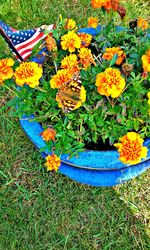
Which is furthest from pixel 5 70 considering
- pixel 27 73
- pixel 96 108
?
pixel 96 108

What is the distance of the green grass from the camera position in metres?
1.78

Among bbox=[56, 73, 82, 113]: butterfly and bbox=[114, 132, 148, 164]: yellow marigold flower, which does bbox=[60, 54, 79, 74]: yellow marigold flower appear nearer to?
bbox=[56, 73, 82, 113]: butterfly

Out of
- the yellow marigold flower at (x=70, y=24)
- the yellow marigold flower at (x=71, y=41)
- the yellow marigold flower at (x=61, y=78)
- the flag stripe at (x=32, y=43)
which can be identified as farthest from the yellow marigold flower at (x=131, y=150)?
the flag stripe at (x=32, y=43)

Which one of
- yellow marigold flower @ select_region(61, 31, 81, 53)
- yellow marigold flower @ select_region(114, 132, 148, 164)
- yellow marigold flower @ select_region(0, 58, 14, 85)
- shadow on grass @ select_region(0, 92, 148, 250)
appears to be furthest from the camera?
shadow on grass @ select_region(0, 92, 148, 250)

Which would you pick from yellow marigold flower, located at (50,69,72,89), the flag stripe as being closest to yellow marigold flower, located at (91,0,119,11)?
yellow marigold flower, located at (50,69,72,89)

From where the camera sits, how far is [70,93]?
4.04 ft

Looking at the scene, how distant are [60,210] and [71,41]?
2.54 feet

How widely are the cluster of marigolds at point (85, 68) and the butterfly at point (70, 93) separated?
2 cm

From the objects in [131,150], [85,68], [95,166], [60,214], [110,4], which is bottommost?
[60,214]

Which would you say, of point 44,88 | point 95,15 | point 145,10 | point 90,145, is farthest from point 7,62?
point 145,10

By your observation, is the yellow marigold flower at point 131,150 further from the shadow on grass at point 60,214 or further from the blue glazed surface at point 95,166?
the shadow on grass at point 60,214

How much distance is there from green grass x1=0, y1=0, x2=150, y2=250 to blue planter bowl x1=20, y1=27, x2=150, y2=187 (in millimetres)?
207

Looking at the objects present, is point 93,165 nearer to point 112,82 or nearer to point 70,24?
point 112,82

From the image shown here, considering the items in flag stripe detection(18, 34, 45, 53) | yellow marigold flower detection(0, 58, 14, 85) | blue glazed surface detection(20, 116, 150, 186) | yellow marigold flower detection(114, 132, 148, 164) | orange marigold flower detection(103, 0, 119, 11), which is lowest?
blue glazed surface detection(20, 116, 150, 186)
